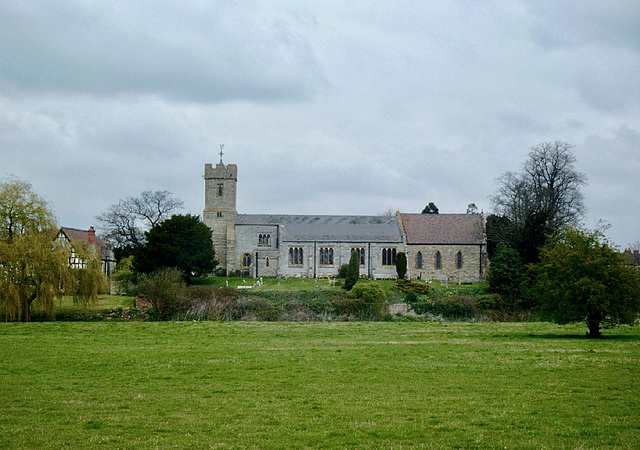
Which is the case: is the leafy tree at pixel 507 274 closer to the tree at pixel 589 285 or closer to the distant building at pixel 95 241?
the tree at pixel 589 285

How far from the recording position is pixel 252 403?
10617mm

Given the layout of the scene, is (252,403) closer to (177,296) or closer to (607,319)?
(607,319)

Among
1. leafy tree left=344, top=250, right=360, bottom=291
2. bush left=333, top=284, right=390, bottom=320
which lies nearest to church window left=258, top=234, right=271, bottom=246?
leafy tree left=344, top=250, right=360, bottom=291

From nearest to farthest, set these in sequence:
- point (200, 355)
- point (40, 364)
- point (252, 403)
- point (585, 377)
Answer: point (252, 403) < point (585, 377) < point (40, 364) < point (200, 355)

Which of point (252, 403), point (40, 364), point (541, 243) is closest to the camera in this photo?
point (252, 403)

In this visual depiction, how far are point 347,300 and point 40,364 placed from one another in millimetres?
23806

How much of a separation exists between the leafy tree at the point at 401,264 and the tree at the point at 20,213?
3210 cm

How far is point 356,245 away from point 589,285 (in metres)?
41.4

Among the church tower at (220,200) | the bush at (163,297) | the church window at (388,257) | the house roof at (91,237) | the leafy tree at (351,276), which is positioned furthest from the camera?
the church tower at (220,200)

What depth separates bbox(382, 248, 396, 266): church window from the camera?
62156 millimetres

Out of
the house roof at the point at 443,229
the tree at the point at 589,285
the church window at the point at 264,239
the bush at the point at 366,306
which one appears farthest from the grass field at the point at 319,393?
the church window at the point at 264,239

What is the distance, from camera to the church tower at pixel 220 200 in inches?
2574

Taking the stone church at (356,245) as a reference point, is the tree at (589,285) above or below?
below

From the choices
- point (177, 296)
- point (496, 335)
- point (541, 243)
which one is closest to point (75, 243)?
point (177, 296)
